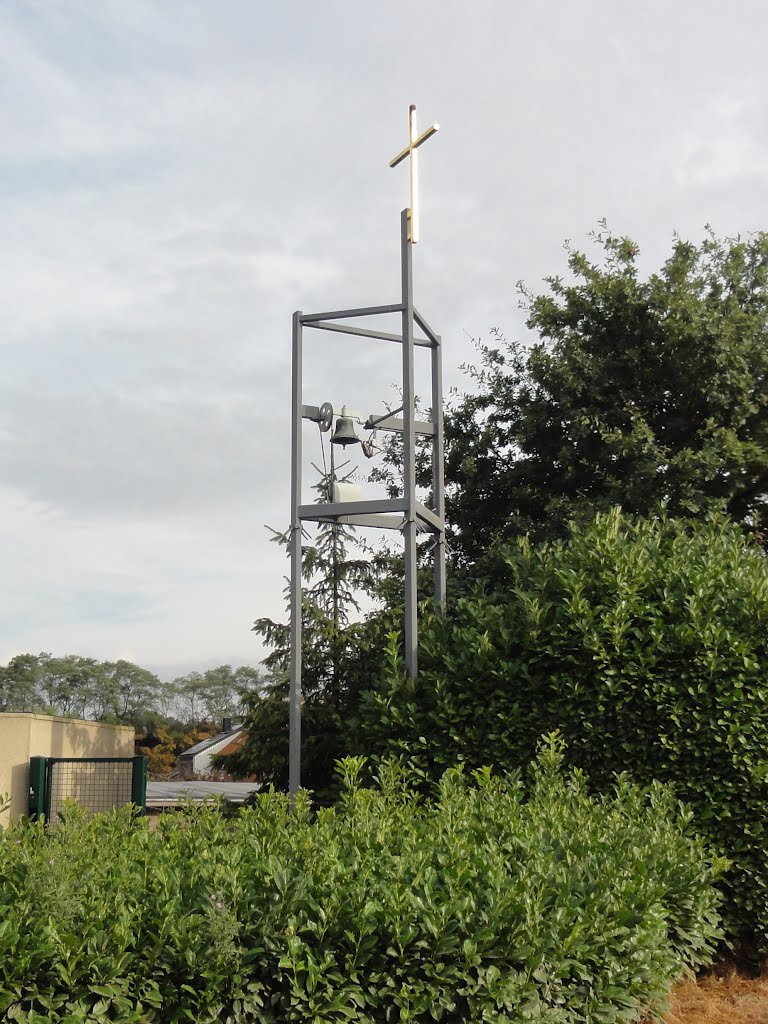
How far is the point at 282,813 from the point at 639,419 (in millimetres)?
8411

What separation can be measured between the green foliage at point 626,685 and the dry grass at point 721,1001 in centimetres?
39

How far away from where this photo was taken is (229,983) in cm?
357

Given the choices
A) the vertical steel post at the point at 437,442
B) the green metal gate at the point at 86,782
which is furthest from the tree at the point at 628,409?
the green metal gate at the point at 86,782

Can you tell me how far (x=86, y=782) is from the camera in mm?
10836

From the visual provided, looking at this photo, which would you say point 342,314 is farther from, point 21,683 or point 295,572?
point 21,683

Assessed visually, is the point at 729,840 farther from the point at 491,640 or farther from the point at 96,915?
the point at 96,915

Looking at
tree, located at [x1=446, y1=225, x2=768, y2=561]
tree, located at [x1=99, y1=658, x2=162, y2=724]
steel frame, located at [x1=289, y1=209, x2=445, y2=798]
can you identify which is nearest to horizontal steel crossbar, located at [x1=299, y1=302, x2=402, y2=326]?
steel frame, located at [x1=289, y1=209, x2=445, y2=798]

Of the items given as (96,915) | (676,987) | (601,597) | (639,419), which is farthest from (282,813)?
(639,419)

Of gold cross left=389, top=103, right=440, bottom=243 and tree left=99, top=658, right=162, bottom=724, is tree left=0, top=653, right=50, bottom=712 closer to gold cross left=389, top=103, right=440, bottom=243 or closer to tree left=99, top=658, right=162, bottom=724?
tree left=99, top=658, right=162, bottom=724

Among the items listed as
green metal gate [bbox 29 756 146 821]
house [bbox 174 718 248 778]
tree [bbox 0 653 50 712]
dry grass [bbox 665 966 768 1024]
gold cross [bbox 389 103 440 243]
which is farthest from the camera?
tree [bbox 0 653 50 712]

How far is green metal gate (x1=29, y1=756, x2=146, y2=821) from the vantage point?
1037 cm

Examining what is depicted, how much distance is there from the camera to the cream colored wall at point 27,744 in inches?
416

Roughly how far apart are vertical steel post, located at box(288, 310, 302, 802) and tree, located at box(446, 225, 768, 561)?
376 cm

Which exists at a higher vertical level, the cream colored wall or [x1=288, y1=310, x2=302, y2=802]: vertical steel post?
[x1=288, y1=310, x2=302, y2=802]: vertical steel post
